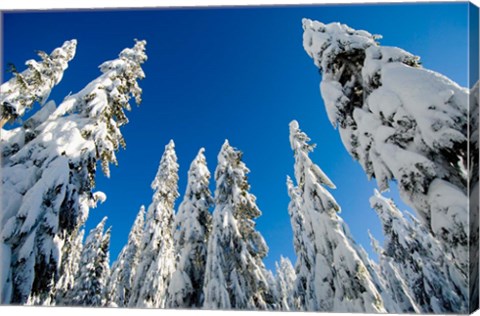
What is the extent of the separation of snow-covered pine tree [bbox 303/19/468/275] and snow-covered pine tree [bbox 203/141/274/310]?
7.18 m

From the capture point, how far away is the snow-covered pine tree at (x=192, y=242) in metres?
13.4

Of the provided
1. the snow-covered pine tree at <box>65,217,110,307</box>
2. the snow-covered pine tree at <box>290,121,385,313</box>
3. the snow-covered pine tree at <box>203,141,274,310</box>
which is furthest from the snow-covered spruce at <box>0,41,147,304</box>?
the snow-covered pine tree at <box>65,217,110,307</box>

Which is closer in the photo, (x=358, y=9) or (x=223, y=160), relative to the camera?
(x=358, y=9)

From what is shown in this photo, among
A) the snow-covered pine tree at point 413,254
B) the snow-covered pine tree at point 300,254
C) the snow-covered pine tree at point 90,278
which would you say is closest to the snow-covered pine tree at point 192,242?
the snow-covered pine tree at point 300,254

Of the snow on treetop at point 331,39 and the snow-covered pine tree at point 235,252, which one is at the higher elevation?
the snow on treetop at point 331,39

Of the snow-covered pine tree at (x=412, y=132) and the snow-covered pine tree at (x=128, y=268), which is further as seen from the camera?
the snow-covered pine tree at (x=128, y=268)

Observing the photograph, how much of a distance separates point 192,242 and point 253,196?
3.70 m

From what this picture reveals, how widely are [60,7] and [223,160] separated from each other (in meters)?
9.47

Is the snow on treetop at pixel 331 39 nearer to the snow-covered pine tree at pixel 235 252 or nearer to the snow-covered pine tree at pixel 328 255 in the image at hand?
the snow-covered pine tree at pixel 328 255

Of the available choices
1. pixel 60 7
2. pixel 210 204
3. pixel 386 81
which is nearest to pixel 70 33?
pixel 60 7

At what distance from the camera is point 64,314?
9.11 metres

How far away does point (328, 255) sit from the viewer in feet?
40.6

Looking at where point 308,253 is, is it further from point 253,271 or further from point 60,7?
point 60,7

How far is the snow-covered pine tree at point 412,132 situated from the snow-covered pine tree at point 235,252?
718cm
